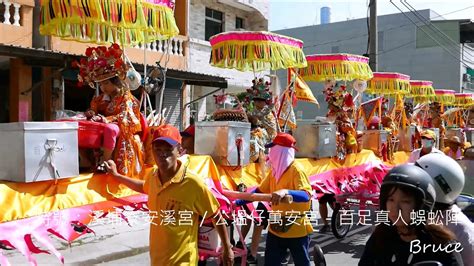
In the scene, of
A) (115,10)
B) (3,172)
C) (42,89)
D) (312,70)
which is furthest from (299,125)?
(42,89)

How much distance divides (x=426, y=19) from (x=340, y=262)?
20482 millimetres

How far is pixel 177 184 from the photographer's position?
2.97 metres

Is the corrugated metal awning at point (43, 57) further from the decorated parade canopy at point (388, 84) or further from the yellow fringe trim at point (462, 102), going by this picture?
the yellow fringe trim at point (462, 102)

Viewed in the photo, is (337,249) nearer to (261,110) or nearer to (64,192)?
(261,110)

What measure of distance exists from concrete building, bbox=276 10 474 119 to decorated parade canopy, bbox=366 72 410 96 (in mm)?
11911

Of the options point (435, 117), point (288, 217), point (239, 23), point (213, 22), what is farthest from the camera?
point (239, 23)

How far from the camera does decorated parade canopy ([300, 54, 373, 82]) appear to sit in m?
7.64

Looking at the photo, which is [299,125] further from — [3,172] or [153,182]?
[3,172]

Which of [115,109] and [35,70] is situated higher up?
[35,70]

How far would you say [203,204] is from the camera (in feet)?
9.85

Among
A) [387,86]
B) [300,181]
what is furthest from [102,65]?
[387,86]

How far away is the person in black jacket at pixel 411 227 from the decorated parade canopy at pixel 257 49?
3.85m

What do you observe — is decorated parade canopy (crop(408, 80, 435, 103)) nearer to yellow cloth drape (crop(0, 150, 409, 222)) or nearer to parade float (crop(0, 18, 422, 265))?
parade float (crop(0, 18, 422, 265))

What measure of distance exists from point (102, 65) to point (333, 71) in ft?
15.4
